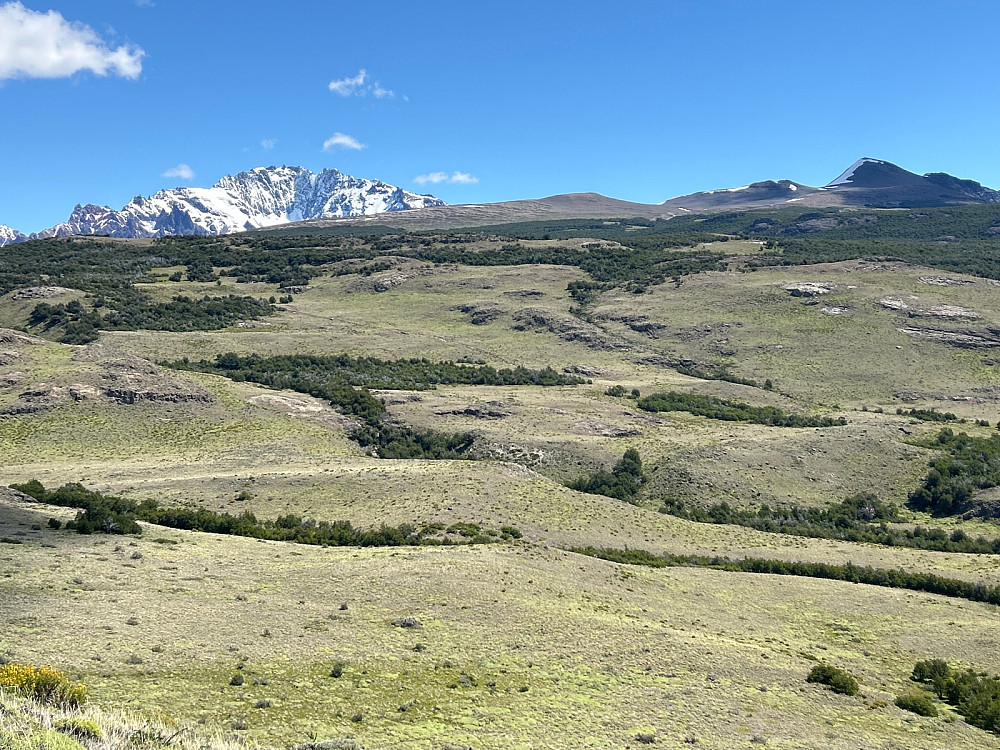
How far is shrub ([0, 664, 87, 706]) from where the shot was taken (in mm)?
15617

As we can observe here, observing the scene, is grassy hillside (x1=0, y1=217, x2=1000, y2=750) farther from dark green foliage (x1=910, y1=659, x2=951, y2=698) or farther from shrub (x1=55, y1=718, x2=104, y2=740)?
dark green foliage (x1=910, y1=659, x2=951, y2=698)

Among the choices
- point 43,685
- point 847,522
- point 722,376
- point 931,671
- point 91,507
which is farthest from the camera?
point 722,376

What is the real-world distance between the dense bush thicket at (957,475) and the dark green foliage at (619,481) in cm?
2263

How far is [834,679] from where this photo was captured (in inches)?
1047

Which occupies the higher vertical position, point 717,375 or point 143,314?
point 143,314

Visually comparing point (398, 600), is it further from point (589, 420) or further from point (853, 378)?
point (853, 378)

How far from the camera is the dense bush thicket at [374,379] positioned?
71.5 m

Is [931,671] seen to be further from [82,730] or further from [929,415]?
[929,415]

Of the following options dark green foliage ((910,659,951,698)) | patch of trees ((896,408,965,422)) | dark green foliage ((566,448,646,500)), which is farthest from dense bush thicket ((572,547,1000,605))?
patch of trees ((896,408,965,422))

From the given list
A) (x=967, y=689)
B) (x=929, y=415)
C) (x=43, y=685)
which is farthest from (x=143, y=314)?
(x=967, y=689)

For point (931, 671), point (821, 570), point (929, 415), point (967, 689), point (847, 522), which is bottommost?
point (847, 522)

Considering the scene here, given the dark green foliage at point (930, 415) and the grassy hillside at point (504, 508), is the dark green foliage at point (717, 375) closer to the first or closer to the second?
the grassy hillside at point (504, 508)

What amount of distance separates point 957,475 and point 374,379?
60.7 metres

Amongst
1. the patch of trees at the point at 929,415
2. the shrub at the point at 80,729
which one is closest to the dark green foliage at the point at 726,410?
the patch of trees at the point at 929,415
